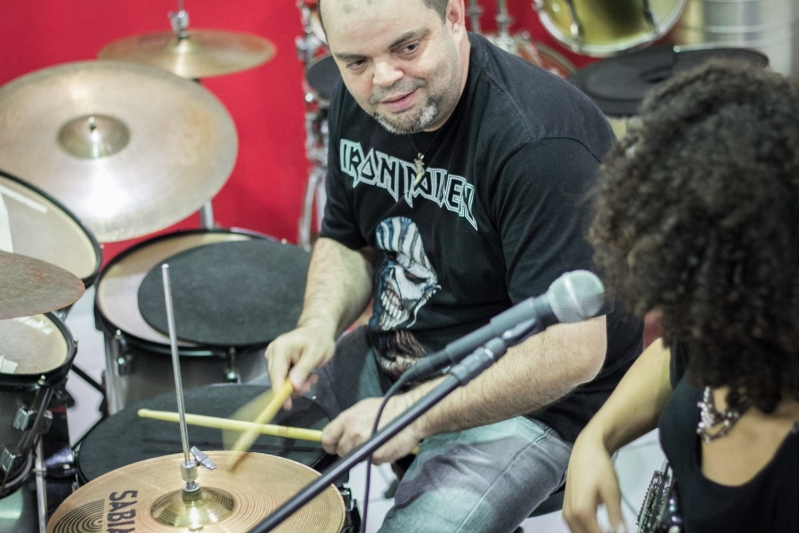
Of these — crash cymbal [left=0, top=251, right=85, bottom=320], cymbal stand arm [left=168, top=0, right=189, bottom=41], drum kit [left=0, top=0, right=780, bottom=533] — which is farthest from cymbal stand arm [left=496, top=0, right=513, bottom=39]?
crash cymbal [left=0, top=251, right=85, bottom=320]

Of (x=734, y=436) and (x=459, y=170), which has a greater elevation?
(x=459, y=170)

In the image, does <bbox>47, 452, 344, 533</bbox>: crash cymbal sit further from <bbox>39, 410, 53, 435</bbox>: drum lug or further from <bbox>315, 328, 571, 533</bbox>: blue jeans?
<bbox>39, 410, 53, 435</bbox>: drum lug

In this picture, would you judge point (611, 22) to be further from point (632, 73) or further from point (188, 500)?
point (188, 500)

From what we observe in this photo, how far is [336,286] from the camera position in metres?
1.74

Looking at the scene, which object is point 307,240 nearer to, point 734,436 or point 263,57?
point 263,57

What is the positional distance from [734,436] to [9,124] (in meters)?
1.94

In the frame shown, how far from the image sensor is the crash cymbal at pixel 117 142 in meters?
2.31

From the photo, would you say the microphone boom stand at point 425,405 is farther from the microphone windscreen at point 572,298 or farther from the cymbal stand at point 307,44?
the cymbal stand at point 307,44

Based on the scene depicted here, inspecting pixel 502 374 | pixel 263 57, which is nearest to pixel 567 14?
pixel 263 57

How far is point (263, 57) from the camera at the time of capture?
106 inches

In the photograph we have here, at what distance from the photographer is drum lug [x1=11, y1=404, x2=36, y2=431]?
146 cm

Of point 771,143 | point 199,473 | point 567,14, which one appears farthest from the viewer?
point 567,14

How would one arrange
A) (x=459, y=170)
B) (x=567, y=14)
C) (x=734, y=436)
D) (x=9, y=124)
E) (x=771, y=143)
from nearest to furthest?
(x=771, y=143)
(x=734, y=436)
(x=459, y=170)
(x=9, y=124)
(x=567, y=14)

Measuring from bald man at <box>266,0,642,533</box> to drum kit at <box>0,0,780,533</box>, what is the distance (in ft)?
0.49
